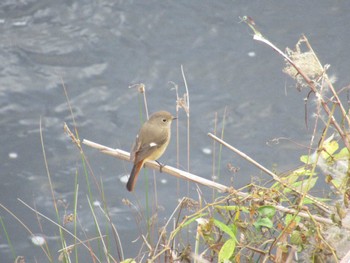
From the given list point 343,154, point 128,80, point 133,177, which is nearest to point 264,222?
point 343,154

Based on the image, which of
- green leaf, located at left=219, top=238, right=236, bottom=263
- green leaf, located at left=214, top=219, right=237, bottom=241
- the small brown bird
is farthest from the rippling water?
green leaf, located at left=219, top=238, right=236, bottom=263

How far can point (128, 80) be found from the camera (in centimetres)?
642

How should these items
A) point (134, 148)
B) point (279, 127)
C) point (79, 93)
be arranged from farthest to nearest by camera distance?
1. point (79, 93)
2. point (279, 127)
3. point (134, 148)

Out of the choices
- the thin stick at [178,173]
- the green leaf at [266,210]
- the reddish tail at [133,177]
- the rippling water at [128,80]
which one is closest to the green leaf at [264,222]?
the green leaf at [266,210]

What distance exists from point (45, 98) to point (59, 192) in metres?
1.18

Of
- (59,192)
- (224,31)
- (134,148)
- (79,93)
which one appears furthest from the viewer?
(224,31)

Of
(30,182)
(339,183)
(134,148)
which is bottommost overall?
(30,182)

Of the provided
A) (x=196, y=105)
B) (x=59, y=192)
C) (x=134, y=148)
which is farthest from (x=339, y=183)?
(x=196, y=105)

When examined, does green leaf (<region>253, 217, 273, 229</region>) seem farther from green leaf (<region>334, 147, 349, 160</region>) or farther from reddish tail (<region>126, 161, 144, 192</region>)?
reddish tail (<region>126, 161, 144, 192</region>)

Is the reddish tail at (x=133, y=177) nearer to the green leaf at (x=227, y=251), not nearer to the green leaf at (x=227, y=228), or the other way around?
the green leaf at (x=227, y=228)

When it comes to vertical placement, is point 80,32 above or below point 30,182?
above

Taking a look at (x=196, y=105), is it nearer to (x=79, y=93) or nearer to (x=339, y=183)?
(x=79, y=93)

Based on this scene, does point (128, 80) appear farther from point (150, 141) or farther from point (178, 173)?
point (178, 173)

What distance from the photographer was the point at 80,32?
6961 mm
